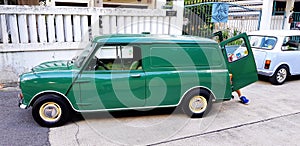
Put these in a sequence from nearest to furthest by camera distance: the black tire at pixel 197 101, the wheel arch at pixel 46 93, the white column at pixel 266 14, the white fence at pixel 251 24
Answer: the wheel arch at pixel 46 93
the black tire at pixel 197 101
the white column at pixel 266 14
the white fence at pixel 251 24

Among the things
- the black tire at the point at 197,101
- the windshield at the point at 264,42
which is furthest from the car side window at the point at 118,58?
the windshield at the point at 264,42

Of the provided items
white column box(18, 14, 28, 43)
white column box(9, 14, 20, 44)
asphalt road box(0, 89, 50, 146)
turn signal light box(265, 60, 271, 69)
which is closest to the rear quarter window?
asphalt road box(0, 89, 50, 146)

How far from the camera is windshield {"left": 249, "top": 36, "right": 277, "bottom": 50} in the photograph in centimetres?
654

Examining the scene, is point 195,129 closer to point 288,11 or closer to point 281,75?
point 281,75

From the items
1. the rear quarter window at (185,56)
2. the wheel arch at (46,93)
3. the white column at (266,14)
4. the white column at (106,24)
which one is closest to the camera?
the wheel arch at (46,93)

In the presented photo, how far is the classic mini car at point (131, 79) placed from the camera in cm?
367

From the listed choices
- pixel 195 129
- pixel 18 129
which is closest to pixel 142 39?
pixel 195 129

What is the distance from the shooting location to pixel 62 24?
6340 millimetres

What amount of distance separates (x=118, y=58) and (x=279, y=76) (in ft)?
16.5

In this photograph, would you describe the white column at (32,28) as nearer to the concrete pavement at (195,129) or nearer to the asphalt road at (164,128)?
the asphalt road at (164,128)

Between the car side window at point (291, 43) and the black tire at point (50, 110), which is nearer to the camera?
the black tire at point (50, 110)

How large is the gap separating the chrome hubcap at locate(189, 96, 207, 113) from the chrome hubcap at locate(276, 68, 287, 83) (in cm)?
358

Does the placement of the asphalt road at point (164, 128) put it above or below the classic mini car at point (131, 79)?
below

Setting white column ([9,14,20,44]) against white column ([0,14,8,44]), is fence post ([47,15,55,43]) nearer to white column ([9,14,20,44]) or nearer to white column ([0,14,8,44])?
white column ([9,14,20,44])
